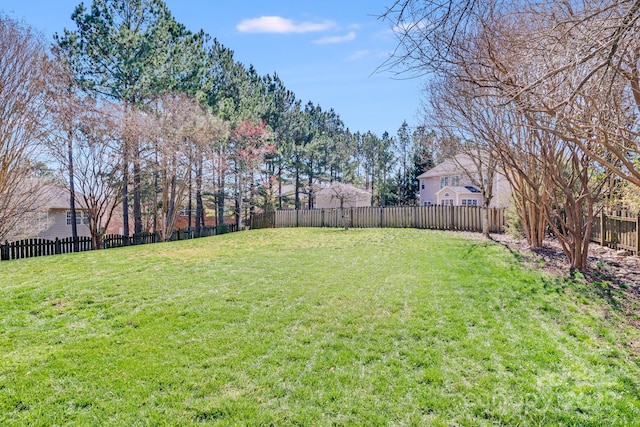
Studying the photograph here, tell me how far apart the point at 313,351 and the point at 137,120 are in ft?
41.9

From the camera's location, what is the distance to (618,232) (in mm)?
8961

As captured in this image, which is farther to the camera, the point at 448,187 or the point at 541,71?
the point at 448,187

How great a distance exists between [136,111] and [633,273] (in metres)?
15.4

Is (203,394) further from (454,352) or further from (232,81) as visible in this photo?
(232,81)

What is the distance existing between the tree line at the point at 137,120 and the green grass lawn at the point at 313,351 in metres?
5.93

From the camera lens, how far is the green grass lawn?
2.36m

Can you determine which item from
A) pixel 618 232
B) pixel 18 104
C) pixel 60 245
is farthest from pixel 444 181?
pixel 18 104

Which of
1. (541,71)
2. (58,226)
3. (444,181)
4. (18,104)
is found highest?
(18,104)

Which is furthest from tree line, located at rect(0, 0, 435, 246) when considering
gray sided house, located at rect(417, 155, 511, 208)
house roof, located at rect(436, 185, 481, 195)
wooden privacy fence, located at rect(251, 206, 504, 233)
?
house roof, located at rect(436, 185, 481, 195)

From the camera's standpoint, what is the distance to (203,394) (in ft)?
8.28

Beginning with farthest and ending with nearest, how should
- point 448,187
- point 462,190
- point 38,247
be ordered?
point 448,187
point 462,190
point 38,247

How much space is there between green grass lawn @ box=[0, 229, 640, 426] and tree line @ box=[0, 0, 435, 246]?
5.93 m

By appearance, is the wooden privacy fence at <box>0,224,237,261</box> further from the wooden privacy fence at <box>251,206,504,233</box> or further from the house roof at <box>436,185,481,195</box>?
the house roof at <box>436,185,481,195</box>

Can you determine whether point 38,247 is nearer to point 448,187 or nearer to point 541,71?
point 541,71
